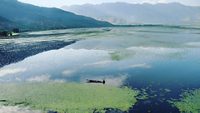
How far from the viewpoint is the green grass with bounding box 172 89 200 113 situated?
3703 cm

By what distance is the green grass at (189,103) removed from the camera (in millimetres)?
37031

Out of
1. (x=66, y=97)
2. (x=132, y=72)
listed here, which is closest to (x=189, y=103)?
(x=66, y=97)

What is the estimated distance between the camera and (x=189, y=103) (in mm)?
39344

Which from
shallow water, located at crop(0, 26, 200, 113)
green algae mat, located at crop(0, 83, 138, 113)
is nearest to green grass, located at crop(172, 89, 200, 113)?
shallow water, located at crop(0, 26, 200, 113)

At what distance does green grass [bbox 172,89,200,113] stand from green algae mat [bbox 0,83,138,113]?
18.2 feet

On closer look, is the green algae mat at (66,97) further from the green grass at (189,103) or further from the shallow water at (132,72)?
the green grass at (189,103)

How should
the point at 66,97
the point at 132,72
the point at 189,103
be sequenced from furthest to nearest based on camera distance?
the point at 132,72 < the point at 66,97 < the point at 189,103

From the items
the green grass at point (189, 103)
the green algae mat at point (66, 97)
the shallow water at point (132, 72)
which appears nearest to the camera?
the green grass at point (189, 103)

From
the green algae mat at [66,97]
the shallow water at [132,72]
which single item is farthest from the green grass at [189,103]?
the green algae mat at [66,97]

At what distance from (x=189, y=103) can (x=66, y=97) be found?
1567 centimetres

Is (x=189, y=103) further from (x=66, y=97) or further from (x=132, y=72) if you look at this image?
(x=132, y=72)

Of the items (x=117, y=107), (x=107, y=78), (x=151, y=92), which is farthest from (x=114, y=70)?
(x=117, y=107)

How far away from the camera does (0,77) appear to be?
194 feet

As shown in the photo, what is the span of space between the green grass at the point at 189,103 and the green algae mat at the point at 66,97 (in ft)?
18.2
